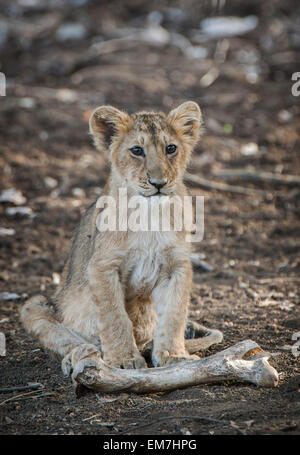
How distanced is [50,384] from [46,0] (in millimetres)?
15149

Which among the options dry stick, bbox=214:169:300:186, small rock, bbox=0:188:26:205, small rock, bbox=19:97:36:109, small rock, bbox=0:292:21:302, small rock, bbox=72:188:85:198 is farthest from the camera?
small rock, bbox=19:97:36:109

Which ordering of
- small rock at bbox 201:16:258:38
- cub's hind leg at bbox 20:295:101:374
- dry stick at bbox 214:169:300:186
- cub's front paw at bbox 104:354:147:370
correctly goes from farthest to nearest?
1. small rock at bbox 201:16:258:38
2. dry stick at bbox 214:169:300:186
3. cub's hind leg at bbox 20:295:101:374
4. cub's front paw at bbox 104:354:147:370

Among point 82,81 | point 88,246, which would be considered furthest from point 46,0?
point 88,246

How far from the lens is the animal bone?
4.54 m

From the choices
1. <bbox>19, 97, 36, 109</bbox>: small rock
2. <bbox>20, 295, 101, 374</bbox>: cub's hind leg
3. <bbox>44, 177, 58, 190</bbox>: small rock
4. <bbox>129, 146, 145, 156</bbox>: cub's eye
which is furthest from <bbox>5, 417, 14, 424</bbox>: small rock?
<bbox>19, 97, 36, 109</bbox>: small rock

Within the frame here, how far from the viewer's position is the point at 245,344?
15.8 feet

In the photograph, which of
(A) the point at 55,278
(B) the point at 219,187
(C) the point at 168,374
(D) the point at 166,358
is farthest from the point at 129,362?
(B) the point at 219,187

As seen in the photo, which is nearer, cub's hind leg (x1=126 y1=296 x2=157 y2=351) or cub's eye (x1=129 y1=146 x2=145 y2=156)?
cub's eye (x1=129 y1=146 x2=145 y2=156)

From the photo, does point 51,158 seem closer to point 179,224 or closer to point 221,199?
point 221,199

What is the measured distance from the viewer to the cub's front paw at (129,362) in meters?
4.98

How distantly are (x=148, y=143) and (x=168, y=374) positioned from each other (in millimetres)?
1933

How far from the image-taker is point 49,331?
224 inches

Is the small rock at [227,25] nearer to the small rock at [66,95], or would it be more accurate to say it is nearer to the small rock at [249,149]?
the small rock at [66,95]

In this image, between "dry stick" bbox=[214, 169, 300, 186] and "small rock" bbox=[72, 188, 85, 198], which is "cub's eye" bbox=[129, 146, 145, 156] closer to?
"small rock" bbox=[72, 188, 85, 198]
